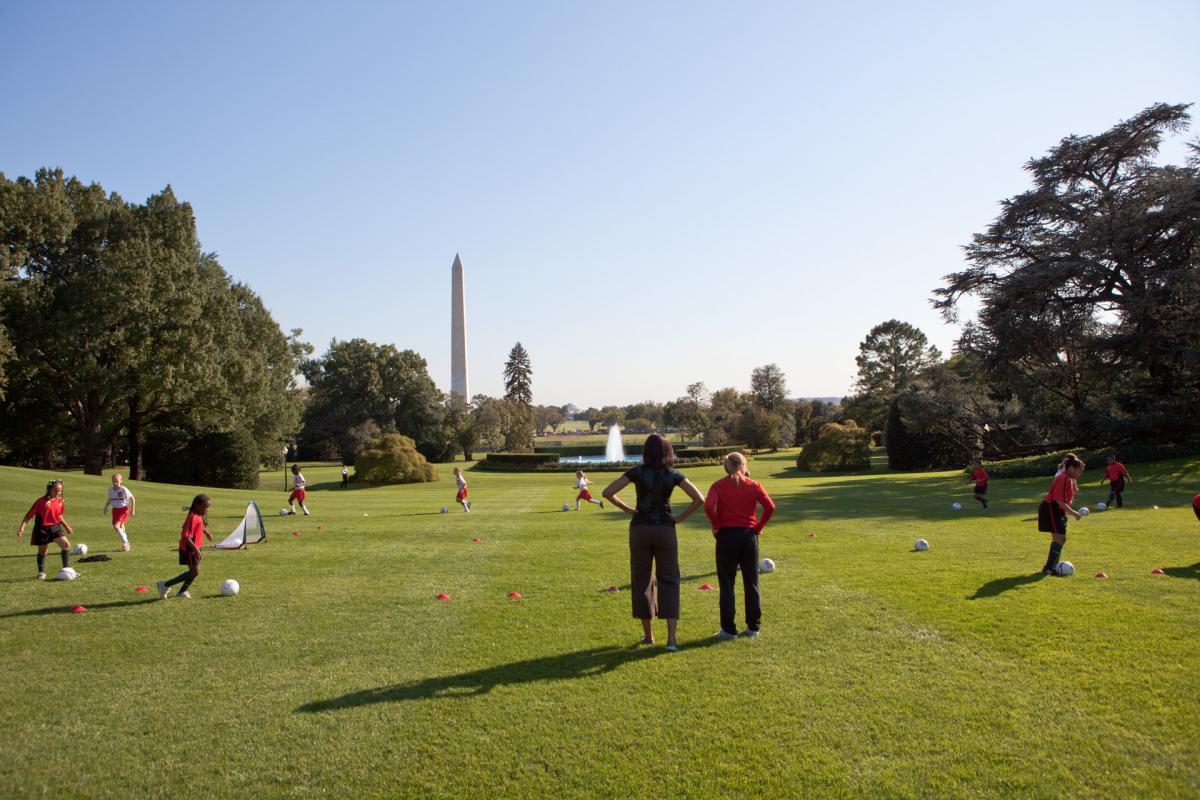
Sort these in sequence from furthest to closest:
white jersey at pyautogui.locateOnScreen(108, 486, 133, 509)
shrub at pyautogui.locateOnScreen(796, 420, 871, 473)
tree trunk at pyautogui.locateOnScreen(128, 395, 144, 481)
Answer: shrub at pyautogui.locateOnScreen(796, 420, 871, 473) < tree trunk at pyautogui.locateOnScreen(128, 395, 144, 481) < white jersey at pyautogui.locateOnScreen(108, 486, 133, 509)

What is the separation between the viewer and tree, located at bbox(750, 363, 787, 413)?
8731 centimetres

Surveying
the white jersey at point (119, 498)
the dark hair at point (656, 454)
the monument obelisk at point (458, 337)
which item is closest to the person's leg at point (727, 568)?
the dark hair at point (656, 454)

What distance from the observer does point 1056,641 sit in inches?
277

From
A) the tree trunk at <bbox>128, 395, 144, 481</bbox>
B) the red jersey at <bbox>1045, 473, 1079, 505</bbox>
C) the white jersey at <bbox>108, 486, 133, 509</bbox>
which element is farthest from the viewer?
the tree trunk at <bbox>128, 395, 144, 481</bbox>

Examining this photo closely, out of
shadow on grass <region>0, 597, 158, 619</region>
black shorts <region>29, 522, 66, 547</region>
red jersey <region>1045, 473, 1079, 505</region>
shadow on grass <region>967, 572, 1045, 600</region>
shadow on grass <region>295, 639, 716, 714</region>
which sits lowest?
shadow on grass <region>967, 572, 1045, 600</region>

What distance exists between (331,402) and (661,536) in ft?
254

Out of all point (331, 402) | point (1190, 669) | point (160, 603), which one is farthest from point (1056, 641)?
point (331, 402)

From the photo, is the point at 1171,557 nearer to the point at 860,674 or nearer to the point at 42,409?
the point at 860,674

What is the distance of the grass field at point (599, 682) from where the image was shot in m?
4.68

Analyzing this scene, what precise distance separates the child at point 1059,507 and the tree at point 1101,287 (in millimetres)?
22170

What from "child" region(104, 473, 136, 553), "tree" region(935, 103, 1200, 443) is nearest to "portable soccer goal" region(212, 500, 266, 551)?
"child" region(104, 473, 136, 553)

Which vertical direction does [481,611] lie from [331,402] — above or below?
below

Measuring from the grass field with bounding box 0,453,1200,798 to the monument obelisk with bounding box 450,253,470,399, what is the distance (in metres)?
66.9

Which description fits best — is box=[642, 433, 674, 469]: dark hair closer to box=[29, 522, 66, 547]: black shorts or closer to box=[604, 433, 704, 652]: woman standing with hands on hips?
box=[604, 433, 704, 652]: woman standing with hands on hips
